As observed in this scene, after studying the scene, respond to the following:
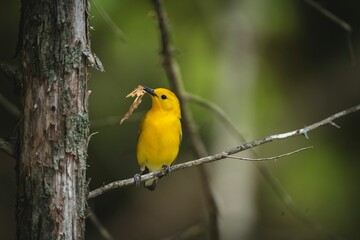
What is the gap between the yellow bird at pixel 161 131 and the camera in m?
6.01

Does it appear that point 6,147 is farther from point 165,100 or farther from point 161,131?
point 165,100

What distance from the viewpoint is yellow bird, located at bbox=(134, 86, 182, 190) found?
237 inches

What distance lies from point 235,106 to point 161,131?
8.27ft

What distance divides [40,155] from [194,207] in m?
7.29

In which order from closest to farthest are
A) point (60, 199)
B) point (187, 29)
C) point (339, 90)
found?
1. point (60, 199)
2. point (187, 29)
3. point (339, 90)

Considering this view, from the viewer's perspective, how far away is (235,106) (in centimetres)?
831

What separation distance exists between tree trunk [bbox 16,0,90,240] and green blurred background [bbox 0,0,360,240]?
149 inches

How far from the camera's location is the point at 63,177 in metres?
3.51

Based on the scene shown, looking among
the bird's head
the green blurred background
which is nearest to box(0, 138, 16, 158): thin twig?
the bird's head

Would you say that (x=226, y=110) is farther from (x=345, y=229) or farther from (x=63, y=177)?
(x=63, y=177)

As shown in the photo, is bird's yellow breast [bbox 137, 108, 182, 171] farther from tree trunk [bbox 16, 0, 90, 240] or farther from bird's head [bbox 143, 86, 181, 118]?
tree trunk [bbox 16, 0, 90, 240]

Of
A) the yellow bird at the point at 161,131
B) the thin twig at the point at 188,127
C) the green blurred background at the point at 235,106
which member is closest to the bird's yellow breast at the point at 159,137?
the yellow bird at the point at 161,131

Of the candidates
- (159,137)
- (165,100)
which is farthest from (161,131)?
(165,100)

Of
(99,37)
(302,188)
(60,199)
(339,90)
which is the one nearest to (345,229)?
(302,188)
